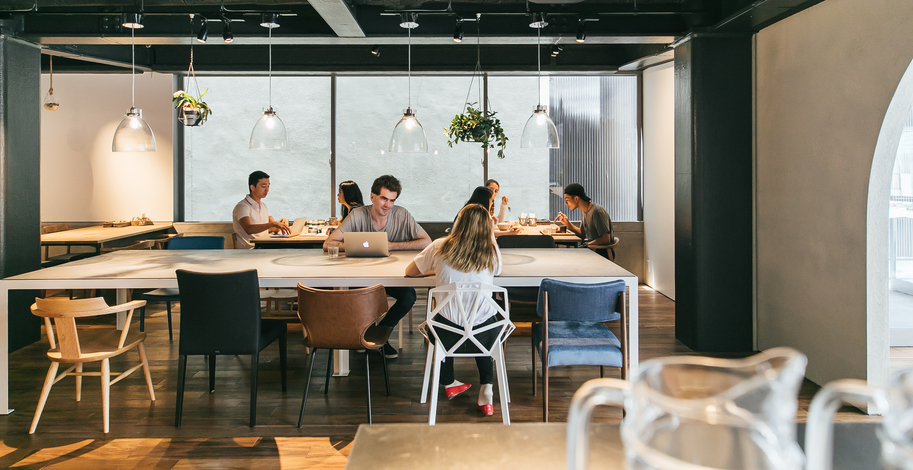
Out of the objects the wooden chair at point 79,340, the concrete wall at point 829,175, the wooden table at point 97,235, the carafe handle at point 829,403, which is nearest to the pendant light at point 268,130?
the wooden chair at point 79,340

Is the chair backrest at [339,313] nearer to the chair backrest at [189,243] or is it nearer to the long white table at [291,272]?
the long white table at [291,272]

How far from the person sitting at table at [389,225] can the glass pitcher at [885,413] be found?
4223 mm

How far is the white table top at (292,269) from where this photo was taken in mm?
3717

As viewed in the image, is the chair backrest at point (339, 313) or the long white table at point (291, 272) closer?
the chair backrest at point (339, 313)

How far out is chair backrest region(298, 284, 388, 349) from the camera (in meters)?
3.41

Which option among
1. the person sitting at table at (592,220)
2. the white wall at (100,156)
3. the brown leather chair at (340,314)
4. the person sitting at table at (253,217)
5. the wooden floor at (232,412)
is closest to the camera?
the wooden floor at (232,412)

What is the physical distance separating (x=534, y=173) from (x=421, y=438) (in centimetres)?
804

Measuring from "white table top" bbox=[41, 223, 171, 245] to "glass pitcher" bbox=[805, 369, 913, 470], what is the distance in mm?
7309

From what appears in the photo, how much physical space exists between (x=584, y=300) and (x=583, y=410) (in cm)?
292

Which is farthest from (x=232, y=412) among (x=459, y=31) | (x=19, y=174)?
(x=459, y=31)

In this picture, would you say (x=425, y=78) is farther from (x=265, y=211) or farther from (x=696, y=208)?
(x=696, y=208)

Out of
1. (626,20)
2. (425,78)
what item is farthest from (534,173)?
(626,20)

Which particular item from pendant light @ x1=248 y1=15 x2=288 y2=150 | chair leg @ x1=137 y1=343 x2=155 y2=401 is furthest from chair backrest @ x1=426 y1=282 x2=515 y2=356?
pendant light @ x1=248 y1=15 x2=288 y2=150

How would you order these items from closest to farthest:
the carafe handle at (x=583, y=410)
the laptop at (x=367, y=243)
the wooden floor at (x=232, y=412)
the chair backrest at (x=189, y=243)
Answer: the carafe handle at (x=583, y=410) → the wooden floor at (x=232, y=412) → the laptop at (x=367, y=243) → the chair backrest at (x=189, y=243)
